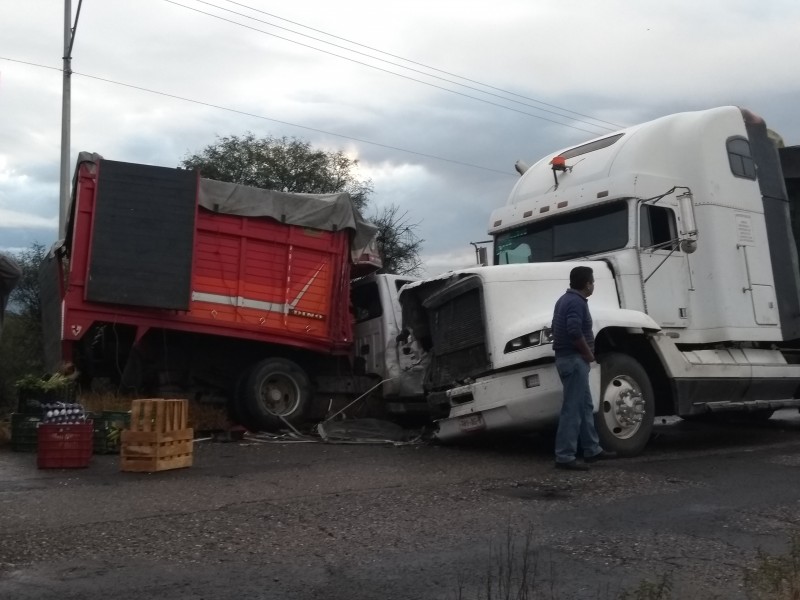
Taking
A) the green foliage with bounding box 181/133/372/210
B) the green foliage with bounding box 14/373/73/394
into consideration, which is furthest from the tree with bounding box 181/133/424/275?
the green foliage with bounding box 14/373/73/394

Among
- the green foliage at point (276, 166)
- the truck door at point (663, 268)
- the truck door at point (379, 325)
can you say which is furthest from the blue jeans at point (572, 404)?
the green foliage at point (276, 166)

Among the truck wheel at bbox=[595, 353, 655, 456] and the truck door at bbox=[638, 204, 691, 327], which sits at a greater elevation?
the truck door at bbox=[638, 204, 691, 327]

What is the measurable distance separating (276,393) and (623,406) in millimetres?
4438

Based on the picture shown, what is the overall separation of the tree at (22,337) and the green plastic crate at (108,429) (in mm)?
3052

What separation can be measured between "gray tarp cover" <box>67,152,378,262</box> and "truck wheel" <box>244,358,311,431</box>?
5.77 feet

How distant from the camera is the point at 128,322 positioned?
33.6 ft

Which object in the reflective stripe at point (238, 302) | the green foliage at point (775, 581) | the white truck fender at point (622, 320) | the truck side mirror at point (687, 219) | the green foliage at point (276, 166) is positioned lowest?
the green foliage at point (775, 581)

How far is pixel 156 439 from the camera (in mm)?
7949

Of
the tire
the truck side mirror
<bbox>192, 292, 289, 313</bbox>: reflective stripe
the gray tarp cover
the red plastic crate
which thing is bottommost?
the red plastic crate

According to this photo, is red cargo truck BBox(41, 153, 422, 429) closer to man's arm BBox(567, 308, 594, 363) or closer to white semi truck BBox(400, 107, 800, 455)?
white semi truck BBox(400, 107, 800, 455)

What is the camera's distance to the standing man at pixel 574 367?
7969 millimetres

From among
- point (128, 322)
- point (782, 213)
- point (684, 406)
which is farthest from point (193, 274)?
point (782, 213)

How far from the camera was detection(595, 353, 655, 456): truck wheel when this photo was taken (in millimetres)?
8680

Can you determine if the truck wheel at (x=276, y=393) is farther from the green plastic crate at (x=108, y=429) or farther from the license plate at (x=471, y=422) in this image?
the license plate at (x=471, y=422)
